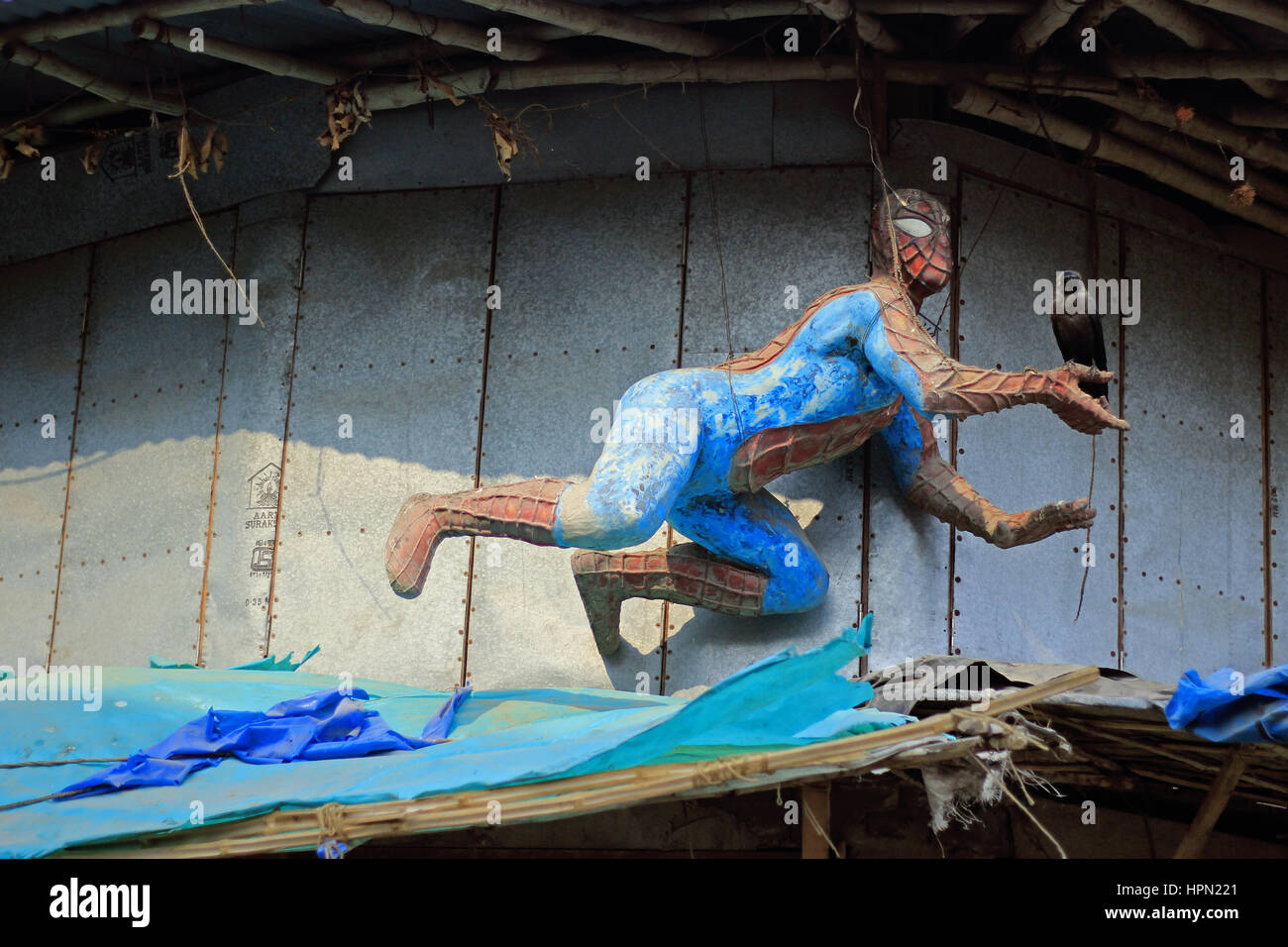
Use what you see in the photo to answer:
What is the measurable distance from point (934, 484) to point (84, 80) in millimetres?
4040

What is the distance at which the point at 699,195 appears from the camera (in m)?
6.53

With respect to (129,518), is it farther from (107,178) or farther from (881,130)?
(881,130)

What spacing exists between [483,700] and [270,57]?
2983mm

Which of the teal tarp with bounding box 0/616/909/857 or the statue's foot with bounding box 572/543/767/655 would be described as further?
the statue's foot with bounding box 572/543/767/655

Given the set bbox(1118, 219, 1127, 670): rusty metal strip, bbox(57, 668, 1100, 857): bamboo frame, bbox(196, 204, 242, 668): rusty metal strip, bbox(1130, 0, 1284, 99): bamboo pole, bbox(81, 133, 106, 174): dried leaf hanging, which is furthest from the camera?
bbox(81, 133, 106, 174): dried leaf hanging

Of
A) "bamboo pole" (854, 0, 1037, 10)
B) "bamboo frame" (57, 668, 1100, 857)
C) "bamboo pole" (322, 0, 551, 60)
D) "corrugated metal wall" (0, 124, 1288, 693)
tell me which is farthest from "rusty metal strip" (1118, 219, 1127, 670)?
"bamboo pole" (322, 0, 551, 60)

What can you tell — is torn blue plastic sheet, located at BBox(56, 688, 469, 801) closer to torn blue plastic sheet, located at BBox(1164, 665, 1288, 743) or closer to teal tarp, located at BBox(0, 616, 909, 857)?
teal tarp, located at BBox(0, 616, 909, 857)

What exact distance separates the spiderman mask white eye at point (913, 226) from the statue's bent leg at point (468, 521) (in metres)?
1.57

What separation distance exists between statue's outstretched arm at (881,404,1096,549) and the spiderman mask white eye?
2.18ft

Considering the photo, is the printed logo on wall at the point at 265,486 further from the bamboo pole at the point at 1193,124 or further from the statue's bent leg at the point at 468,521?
the bamboo pole at the point at 1193,124

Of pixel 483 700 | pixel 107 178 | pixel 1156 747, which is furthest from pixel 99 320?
pixel 1156 747

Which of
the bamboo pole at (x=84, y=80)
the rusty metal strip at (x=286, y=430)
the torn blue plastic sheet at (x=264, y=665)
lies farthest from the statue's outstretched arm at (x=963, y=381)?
the bamboo pole at (x=84, y=80)

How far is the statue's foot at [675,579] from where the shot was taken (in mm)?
5680

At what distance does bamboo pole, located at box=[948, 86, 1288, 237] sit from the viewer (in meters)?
6.31
